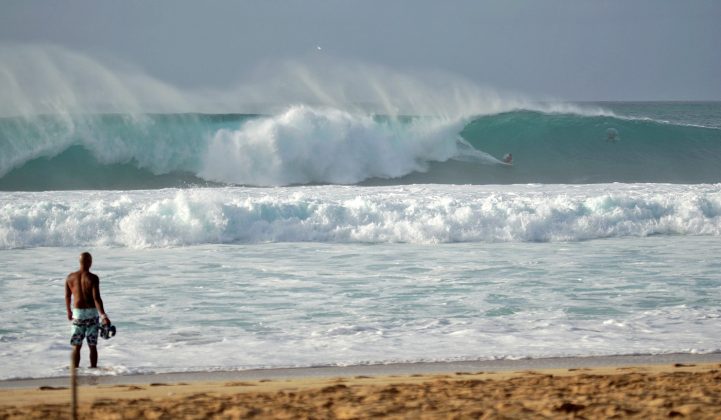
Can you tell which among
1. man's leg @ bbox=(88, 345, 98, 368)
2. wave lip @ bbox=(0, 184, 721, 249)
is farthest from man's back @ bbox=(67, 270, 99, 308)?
wave lip @ bbox=(0, 184, 721, 249)

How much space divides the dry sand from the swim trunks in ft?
2.46

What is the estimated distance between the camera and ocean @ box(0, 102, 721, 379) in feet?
27.1

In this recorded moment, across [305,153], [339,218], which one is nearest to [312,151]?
[305,153]

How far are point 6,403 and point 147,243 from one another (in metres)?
8.94

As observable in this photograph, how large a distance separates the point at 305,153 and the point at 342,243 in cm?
1216

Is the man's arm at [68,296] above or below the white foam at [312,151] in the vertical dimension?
below

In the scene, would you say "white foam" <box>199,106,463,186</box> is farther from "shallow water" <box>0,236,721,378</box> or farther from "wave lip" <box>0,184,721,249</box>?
"shallow water" <box>0,236,721,378</box>

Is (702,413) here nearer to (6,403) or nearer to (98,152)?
(6,403)

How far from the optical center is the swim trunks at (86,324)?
7207 mm

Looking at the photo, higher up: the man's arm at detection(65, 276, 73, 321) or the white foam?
the white foam

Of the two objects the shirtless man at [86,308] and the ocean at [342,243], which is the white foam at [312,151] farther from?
the shirtless man at [86,308]

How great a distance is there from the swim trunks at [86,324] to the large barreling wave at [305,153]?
60.7 ft

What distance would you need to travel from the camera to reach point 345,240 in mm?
15344

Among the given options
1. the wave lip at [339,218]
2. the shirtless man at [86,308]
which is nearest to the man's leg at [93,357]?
the shirtless man at [86,308]
